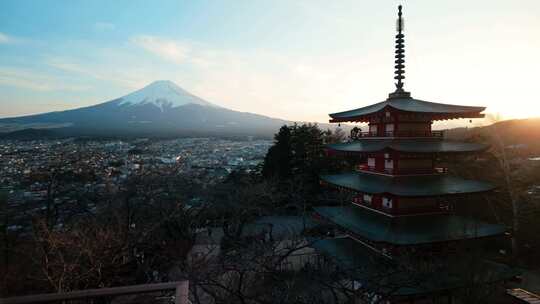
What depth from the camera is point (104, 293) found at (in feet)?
6.85

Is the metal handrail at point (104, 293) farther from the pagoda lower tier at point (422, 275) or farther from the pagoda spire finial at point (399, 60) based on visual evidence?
the pagoda spire finial at point (399, 60)

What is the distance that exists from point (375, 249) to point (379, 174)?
→ 2.31 m

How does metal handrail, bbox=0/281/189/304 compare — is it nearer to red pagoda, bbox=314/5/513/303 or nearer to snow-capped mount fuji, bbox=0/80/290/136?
red pagoda, bbox=314/5/513/303

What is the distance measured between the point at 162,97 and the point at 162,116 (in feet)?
69.5

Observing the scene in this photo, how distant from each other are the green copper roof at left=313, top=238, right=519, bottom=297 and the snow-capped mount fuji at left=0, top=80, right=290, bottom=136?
82636 millimetres

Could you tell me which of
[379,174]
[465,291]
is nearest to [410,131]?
[379,174]

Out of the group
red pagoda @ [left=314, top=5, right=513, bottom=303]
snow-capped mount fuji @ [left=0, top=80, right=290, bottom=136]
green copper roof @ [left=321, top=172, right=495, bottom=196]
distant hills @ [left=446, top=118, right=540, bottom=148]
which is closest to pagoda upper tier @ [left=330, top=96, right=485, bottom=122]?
red pagoda @ [left=314, top=5, right=513, bottom=303]

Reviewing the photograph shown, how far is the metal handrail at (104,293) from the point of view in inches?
79.4

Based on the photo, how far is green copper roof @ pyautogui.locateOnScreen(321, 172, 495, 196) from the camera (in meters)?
8.05

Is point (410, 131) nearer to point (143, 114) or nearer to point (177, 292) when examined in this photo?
point (177, 292)

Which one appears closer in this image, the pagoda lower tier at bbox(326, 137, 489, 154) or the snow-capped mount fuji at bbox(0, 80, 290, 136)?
the pagoda lower tier at bbox(326, 137, 489, 154)

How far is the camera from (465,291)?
7305 mm

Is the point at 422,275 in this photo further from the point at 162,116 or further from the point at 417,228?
the point at 162,116

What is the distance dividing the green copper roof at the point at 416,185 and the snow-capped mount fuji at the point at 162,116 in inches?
3225
